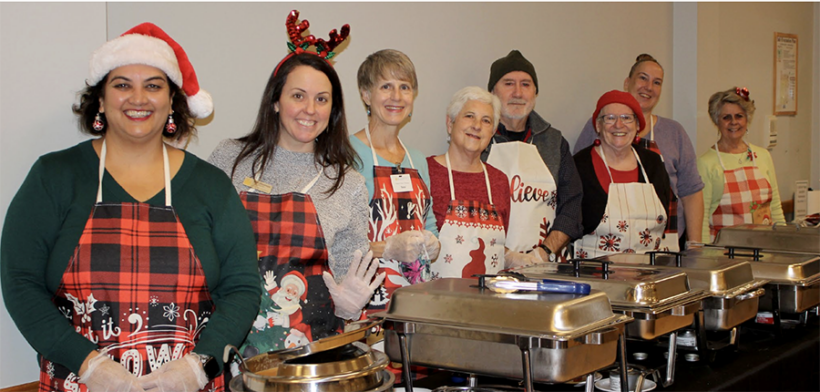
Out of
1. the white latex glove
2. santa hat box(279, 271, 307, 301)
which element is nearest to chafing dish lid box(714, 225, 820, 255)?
santa hat box(279, 271, 307, 301)

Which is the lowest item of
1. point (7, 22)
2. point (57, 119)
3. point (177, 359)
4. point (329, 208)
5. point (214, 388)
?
point (214, 388)

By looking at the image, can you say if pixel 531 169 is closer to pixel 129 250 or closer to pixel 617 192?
pixel 617 192

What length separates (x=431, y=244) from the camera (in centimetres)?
207

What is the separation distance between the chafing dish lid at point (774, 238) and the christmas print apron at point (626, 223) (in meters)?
0.26

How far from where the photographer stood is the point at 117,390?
4.26 ft

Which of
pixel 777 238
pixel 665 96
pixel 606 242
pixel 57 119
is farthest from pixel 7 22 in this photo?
pixel 665 96

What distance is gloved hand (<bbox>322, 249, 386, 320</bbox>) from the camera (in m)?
1.75

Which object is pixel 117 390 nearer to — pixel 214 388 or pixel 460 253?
pixel 214 388

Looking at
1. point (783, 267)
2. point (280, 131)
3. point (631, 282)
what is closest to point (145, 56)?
point (280, 131)

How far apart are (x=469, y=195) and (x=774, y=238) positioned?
44.7 inches

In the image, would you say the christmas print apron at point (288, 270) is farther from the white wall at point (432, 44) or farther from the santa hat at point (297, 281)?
the white wall at point (432, 44)

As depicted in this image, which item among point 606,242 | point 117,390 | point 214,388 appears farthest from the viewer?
point 606,242

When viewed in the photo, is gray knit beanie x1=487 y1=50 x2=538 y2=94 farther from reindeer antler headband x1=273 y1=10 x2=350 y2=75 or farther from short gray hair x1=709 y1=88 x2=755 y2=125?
short gray hair x1=709 y1=88 x2=755 y2=125

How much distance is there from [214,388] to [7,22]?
924mm
